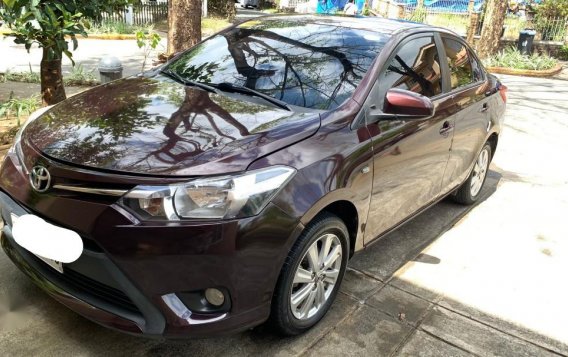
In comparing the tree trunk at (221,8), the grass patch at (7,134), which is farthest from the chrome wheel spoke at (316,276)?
the tree trunk at (221,8)

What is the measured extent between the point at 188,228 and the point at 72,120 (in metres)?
1.10

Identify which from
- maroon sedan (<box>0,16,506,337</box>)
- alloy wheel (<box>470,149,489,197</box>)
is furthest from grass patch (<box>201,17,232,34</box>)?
maroon sedan (<box>0,16,506,337</box>)

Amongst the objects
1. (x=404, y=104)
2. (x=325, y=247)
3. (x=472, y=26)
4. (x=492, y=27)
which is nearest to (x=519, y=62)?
(x=492, y=27)

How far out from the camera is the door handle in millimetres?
3658

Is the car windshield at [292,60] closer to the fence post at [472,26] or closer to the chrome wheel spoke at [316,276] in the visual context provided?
the chrome wheel spoke at [316,276]

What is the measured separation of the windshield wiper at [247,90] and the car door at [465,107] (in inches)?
63.2

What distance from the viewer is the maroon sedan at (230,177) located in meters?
2.12

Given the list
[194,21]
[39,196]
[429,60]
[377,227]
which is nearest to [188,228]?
[39,196]

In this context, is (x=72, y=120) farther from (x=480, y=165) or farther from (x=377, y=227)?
(x=480, y=165)

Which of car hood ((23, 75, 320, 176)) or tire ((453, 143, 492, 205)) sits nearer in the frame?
car hood ((23, 75, 320, 176))

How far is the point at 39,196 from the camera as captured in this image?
2.30 meters

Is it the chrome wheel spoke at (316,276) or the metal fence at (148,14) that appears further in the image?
the metal fence at (148,14)

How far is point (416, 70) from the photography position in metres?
3.48

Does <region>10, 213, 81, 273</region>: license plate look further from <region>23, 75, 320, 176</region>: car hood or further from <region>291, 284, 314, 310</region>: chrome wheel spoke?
<region>291, 284, 314, 310</region>: chrome wheel spoke
